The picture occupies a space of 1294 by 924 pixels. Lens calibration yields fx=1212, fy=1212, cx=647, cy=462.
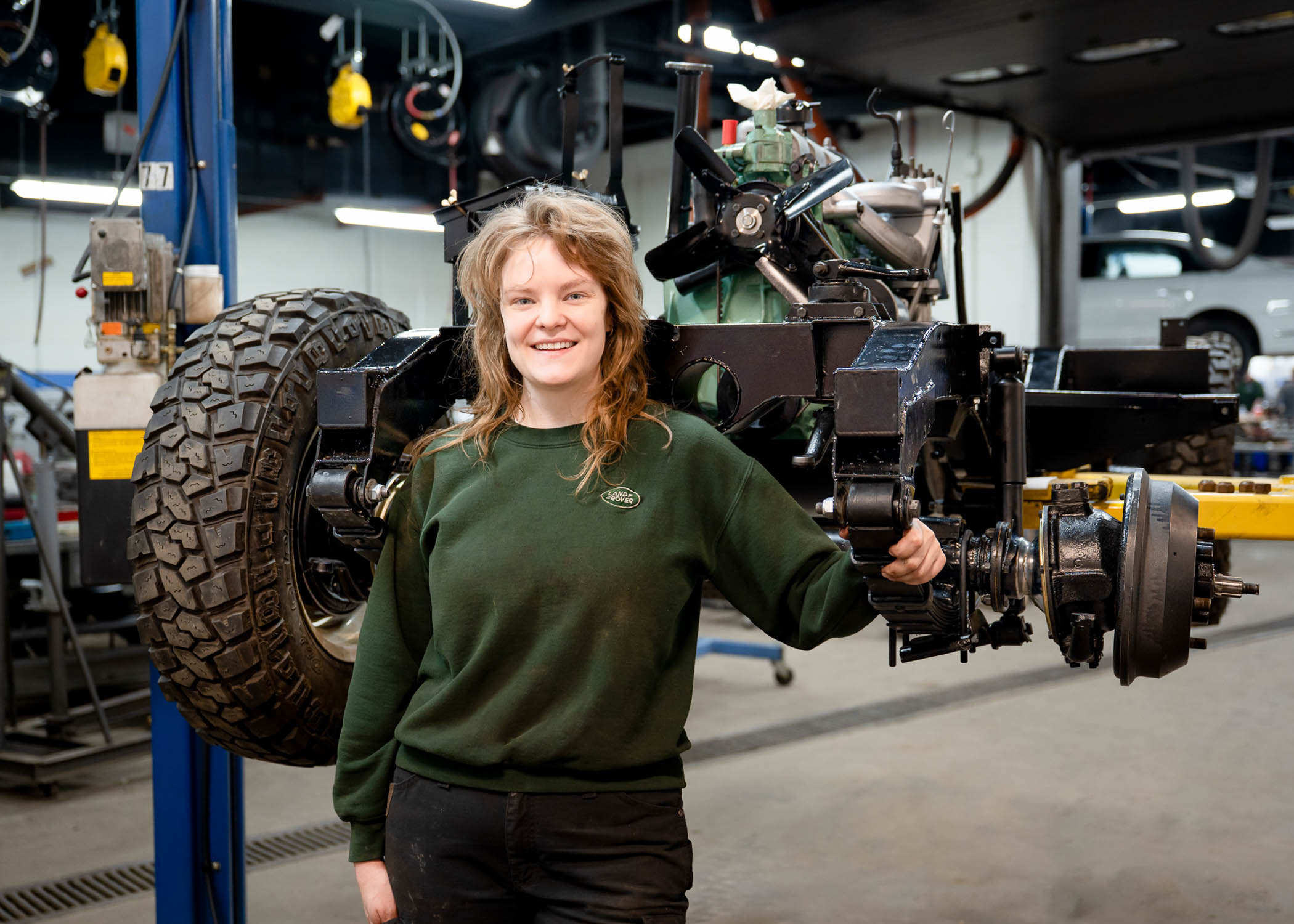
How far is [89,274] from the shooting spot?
7.98 ft

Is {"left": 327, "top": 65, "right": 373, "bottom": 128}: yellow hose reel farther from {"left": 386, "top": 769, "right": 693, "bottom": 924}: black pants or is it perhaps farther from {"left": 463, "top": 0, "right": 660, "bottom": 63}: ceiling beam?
Answer: {"left": 386, "top": 769, "right": 693, "bottom": 924}: black pants

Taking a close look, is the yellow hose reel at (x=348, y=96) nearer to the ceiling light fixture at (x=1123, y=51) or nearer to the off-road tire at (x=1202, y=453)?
the ceiling light fixture at (x=1123, y=51)

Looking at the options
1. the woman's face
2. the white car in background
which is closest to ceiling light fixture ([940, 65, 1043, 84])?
the white car in background

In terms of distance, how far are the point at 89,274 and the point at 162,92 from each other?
41 cm

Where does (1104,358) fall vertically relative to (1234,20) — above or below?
below

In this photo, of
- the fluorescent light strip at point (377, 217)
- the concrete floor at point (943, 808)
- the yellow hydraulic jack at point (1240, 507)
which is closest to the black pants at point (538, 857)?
the yellow hydraulic jack at point (1240, 507)

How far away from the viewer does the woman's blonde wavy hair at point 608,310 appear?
1485mm

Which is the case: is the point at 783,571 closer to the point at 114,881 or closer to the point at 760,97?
the point at 760,97

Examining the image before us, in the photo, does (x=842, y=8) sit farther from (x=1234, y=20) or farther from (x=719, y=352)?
(x=719, y=352)

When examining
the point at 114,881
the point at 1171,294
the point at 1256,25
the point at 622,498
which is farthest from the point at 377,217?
the point at 622,498

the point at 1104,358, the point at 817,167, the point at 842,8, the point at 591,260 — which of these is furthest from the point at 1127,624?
the point at 842,8

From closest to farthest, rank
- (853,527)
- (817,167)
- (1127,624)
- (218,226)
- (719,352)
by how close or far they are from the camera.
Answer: (853,527), (1127,624), (719,352), (218,226), (817,167)

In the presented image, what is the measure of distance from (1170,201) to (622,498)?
1509 cm

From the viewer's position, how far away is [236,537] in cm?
200
